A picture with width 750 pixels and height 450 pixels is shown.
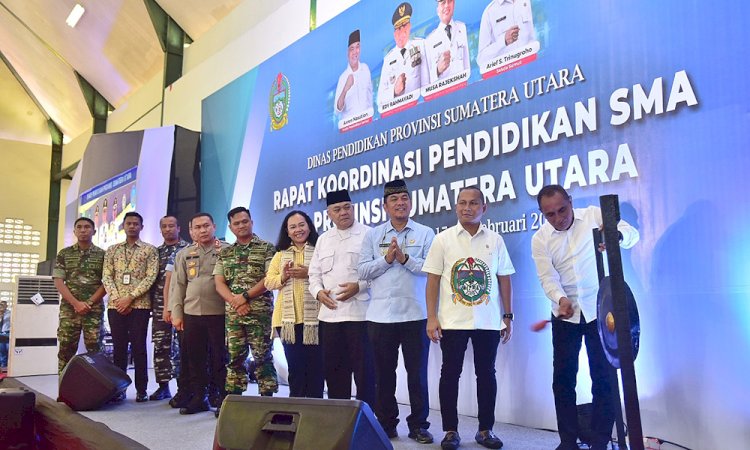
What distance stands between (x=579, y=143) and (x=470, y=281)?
98cm

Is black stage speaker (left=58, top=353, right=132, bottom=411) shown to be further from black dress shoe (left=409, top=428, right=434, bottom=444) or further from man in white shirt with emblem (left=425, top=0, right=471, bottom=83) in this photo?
man in white shirt with emblem (left=425, top=0, right=471, bottom=83)

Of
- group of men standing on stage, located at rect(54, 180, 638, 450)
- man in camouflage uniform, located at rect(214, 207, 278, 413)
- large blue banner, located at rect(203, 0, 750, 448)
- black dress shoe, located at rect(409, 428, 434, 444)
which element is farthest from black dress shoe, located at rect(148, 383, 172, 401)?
black dress shoe, located at rect(409, 428, 434, 444)

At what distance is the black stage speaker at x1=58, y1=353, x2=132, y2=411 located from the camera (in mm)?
3943

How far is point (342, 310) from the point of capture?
3.28 meters

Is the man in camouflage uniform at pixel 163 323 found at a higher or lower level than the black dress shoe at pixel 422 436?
higher

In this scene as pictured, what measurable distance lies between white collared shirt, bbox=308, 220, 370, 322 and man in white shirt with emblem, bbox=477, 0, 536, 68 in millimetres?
1362

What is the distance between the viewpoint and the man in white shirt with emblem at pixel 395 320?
3086mm

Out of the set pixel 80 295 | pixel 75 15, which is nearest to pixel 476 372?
pixel 80 295

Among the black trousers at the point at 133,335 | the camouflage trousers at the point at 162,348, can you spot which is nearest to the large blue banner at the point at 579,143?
the camouflage trousers at the point at 162,348

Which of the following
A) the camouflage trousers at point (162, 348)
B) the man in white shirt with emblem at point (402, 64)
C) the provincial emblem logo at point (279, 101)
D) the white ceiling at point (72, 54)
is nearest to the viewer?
the man in white shirt with emblem at point (402, 64)

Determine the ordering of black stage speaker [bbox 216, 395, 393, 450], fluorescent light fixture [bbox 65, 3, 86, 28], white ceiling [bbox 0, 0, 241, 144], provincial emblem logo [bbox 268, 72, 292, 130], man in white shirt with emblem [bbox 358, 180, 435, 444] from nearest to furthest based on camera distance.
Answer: black stage speaker [bbox 216, 395, 393, 450], man in white shirt with emblem [bbox 358, 180, 435, 444], provincial emblem logo [bbox 268, 72, 292, 130], white ceiling [bbox 0, 0, 241, 144], fluorescent light fixture [bbox 65, 3, 86, 28]

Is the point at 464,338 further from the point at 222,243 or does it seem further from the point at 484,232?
the point at 222,243

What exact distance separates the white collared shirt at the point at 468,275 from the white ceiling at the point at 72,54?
5511mm

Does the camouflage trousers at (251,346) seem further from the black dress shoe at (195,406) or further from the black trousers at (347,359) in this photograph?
the black trousers at (347,359)
